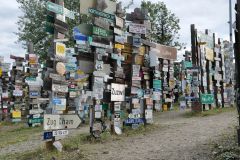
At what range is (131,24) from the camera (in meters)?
13.9

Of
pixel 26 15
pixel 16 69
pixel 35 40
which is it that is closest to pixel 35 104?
pixel 16 69

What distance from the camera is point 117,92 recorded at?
12.8 m

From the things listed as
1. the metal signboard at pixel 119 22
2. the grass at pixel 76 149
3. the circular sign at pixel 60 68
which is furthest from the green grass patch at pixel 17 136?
the metal signboard at pixel 119 22

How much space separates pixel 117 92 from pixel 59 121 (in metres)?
3.34

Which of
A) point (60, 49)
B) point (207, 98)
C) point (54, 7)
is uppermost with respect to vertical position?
point (54, 7)

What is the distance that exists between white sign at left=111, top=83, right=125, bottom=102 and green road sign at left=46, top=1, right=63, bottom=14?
3.42 meters

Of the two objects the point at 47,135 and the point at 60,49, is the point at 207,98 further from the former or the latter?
the point at 47,135

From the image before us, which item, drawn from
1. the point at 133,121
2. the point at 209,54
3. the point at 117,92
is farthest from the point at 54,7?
the point at 209,54

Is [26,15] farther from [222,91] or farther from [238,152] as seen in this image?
[238,152]

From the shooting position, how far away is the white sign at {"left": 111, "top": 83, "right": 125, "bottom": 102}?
1261cm

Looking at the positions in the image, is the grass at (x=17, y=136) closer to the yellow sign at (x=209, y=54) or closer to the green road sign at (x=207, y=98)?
the green road sign at (x=207, y=98)

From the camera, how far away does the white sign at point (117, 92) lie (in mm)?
12609

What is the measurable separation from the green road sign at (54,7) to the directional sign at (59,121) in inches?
99.8

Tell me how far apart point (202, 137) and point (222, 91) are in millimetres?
11957
